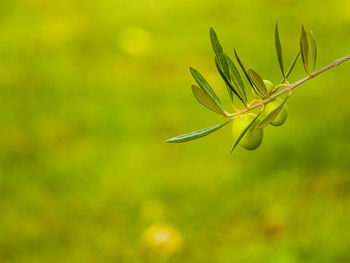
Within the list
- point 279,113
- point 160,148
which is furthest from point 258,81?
point 160,148

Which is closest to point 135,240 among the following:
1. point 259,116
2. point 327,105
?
point 327,105

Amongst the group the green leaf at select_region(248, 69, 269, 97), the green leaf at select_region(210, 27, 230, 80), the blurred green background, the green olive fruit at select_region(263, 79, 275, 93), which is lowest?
the green leaf at select_region(248, 69, 269, 97)

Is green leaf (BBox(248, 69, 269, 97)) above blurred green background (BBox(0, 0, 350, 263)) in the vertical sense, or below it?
below

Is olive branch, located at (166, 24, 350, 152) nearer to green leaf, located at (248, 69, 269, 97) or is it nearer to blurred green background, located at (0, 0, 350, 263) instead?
green leaf, located at (248, 69, 269, 97)

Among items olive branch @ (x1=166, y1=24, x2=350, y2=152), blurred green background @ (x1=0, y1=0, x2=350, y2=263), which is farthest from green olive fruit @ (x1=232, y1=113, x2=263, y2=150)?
blurred green background @ (x1=0, y1=0, x2=350, y2=263)

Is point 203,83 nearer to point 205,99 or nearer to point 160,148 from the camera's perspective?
point 205,99

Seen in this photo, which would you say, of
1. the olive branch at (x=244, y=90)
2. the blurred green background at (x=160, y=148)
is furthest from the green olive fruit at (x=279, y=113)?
the blurred green background at (x=160, y=148)

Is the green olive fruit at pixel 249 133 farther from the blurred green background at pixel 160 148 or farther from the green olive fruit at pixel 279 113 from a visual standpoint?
the blurred green background at pixel 160 148
